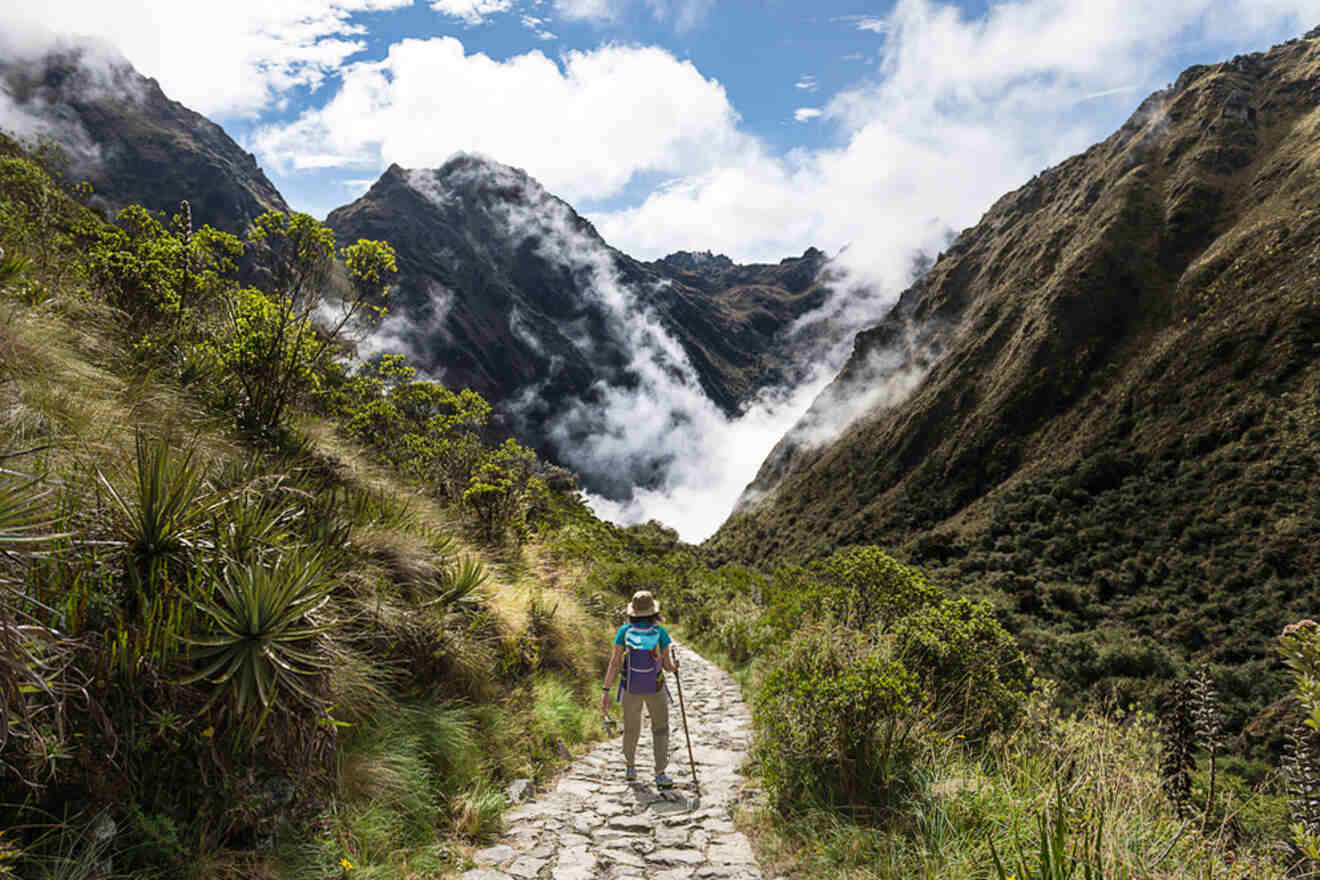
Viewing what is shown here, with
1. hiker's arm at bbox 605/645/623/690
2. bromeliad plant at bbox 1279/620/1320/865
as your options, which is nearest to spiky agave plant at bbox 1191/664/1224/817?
bromeliad plant at bbox 1279/620/1320/865

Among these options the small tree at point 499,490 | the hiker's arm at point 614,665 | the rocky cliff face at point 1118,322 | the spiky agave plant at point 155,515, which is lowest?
the hiker's arm at point 614,665

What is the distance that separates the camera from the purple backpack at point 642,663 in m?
6.01

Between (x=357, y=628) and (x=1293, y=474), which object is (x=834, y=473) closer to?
(x=1293, y=474)

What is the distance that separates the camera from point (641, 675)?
6.02 meters

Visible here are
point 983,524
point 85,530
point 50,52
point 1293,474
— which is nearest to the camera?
point 85,530

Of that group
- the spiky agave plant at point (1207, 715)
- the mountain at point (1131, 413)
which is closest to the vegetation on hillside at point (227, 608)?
the spiky agave plant at point (1207, 715)

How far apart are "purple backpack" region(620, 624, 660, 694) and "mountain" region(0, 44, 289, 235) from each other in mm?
143971

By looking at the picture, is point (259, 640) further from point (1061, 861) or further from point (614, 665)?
point (1061, 861)

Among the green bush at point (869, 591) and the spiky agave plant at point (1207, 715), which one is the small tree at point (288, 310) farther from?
the spiky agave plant at point (1207, 715)

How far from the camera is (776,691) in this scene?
212 inches

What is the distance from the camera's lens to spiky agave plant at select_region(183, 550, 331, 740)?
301 cm

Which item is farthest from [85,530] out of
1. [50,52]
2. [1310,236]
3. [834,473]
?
[50,52]

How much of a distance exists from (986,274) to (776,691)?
131572mm

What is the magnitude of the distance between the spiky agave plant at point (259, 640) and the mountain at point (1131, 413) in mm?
46105
